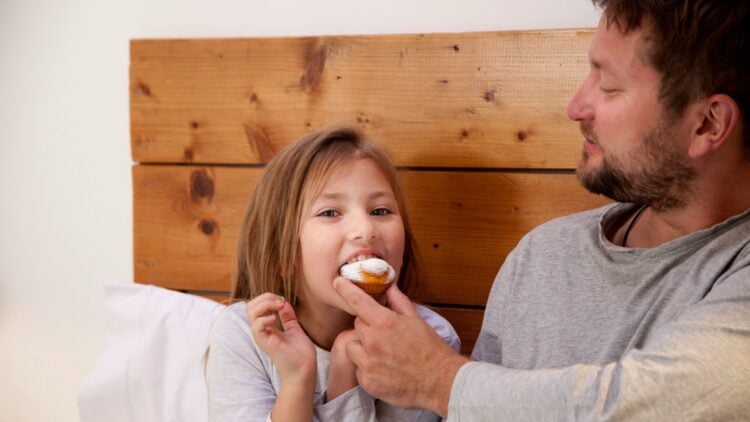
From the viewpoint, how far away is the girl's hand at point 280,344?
129 cm

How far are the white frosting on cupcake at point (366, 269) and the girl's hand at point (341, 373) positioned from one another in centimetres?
11

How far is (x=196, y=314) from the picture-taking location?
170cm

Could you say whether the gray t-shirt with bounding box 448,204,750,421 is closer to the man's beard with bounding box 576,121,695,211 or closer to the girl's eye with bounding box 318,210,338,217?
the man's beard with bounding box 576,121,695,211

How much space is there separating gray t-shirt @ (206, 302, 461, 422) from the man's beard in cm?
42

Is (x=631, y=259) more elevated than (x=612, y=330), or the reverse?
(x=631, y=259)

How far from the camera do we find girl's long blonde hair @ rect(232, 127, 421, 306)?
56.4 inches

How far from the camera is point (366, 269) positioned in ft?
4.26

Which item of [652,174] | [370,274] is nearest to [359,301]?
[370,274]

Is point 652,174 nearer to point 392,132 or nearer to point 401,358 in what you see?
point 401,358

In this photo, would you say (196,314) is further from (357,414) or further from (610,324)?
(610,324)

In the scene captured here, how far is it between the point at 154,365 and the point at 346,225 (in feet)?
2.00

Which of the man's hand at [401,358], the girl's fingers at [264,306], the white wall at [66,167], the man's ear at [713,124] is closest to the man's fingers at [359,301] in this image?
the man's hand at [401,358]

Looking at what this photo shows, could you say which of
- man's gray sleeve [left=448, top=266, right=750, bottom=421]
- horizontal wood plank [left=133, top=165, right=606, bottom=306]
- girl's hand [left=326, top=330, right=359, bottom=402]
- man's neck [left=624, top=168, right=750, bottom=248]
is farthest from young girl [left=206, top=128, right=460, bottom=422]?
man's neck [left=624, top=168, right=750, bottom=248]

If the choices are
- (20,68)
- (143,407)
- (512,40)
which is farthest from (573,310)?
(20,68)
